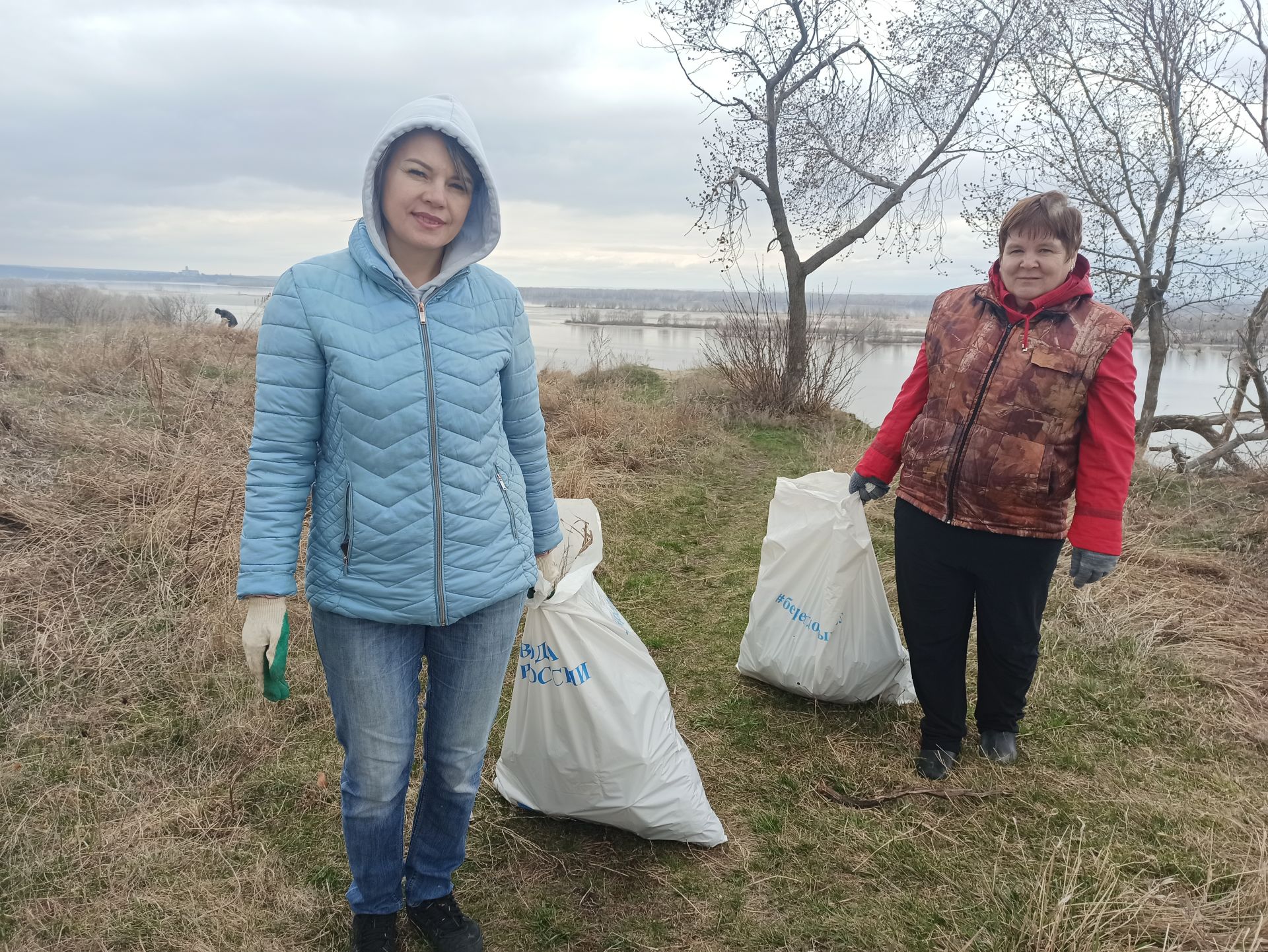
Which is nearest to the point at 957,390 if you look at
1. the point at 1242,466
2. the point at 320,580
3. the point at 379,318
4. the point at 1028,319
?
the point at 1028,319

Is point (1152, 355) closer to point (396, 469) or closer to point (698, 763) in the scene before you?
point (698, 763)

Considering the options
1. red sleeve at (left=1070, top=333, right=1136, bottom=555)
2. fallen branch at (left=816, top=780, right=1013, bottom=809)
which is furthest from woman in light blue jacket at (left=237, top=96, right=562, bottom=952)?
red sleeve at (left=1070, top=333, right=1136, bottom=555)

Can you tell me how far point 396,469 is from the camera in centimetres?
140

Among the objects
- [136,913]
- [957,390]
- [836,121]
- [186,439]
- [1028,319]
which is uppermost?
[836,121]

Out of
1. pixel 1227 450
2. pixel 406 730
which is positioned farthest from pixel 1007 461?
pixel 1227 450

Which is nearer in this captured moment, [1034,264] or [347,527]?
[347,527]

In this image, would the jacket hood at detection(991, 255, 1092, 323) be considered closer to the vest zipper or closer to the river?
the vest zipper

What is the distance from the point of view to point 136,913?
1.78 metres

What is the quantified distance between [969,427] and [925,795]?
1142 millimetres

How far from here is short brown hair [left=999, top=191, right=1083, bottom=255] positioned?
6.79 feet

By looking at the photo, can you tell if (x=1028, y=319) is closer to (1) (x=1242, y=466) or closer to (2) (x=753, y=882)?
(2) (x=753, y=882)

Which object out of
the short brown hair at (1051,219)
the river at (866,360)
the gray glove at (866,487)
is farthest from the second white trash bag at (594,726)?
the river at (866,360)

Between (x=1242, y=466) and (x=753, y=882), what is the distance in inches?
256

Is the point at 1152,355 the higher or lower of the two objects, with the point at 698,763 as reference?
higher
